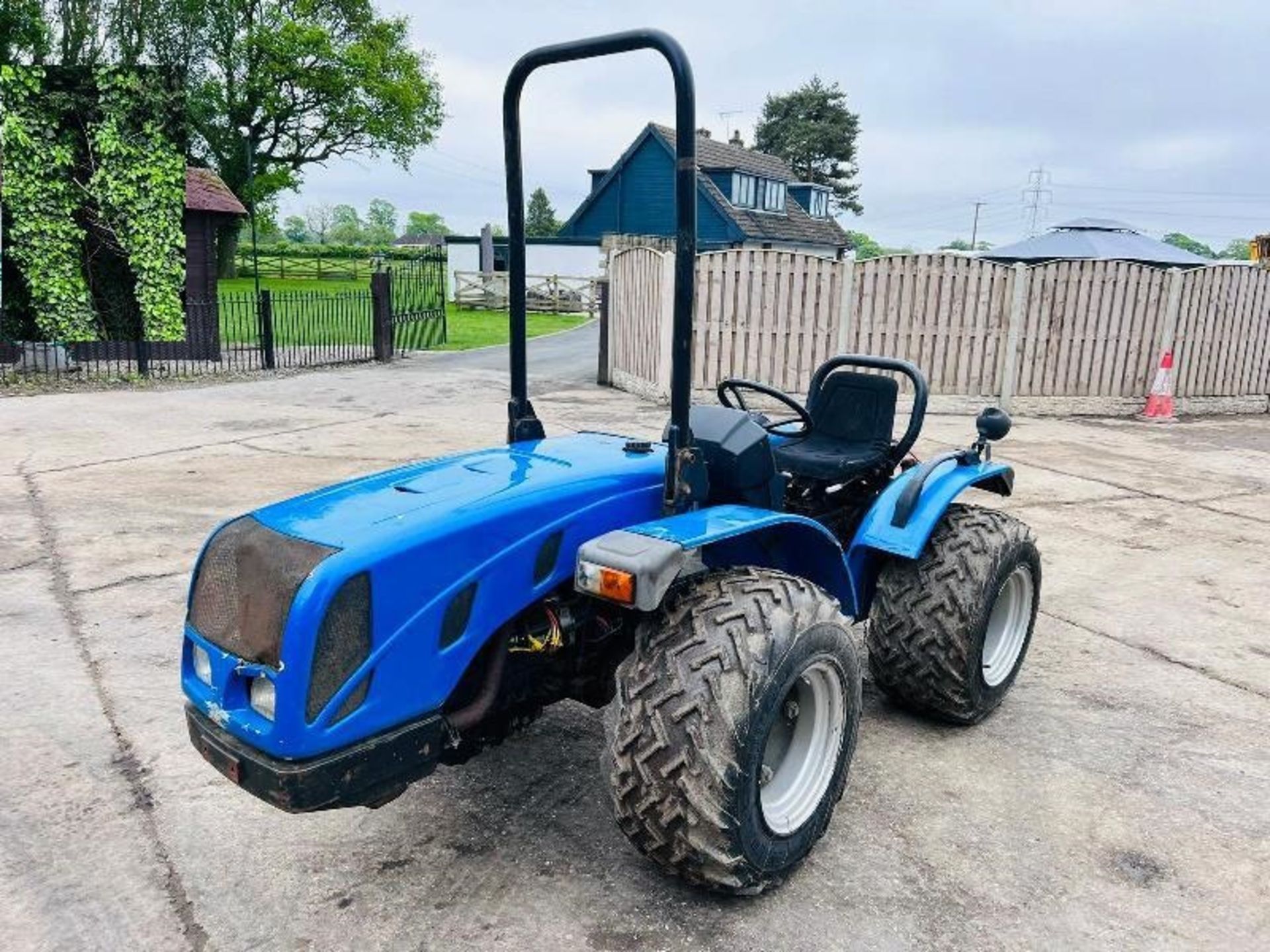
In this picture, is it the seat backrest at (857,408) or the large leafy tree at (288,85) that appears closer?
the seat backrest at (857,408)

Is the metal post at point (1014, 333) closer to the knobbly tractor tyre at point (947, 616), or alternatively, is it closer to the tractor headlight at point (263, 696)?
the knobbly tractor tyre at point (947, 616)

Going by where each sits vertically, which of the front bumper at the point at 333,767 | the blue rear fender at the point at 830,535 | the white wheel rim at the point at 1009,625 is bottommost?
the white wheel rim at the point at 1009,625

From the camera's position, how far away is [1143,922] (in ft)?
7.98

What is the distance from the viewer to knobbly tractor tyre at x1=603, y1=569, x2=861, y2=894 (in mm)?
2240

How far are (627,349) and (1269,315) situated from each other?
7920 millimetres

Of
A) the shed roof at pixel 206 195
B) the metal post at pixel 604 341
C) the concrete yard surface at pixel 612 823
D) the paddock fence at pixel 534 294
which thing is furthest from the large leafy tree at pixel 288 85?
the concrete yard surface at pixel 612 823

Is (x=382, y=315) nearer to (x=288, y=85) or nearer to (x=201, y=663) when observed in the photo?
(x=201, y=663)

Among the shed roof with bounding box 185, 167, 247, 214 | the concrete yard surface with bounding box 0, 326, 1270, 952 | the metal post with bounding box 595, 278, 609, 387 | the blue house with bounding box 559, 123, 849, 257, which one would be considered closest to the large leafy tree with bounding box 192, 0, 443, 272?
the blue house with bounding box 559, 123, 849, 257

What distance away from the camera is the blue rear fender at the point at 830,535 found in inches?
96.7

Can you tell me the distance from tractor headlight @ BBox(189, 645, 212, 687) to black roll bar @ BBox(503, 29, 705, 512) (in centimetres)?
111

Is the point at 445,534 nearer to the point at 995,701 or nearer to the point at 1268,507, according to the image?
the point at 995,701

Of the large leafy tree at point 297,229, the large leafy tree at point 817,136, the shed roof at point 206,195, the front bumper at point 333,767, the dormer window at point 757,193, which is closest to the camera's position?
the front bumper at point 333,767

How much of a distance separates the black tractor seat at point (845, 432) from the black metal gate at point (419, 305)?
12684 mm

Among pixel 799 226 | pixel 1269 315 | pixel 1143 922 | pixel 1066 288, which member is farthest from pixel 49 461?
pixel 799 226
